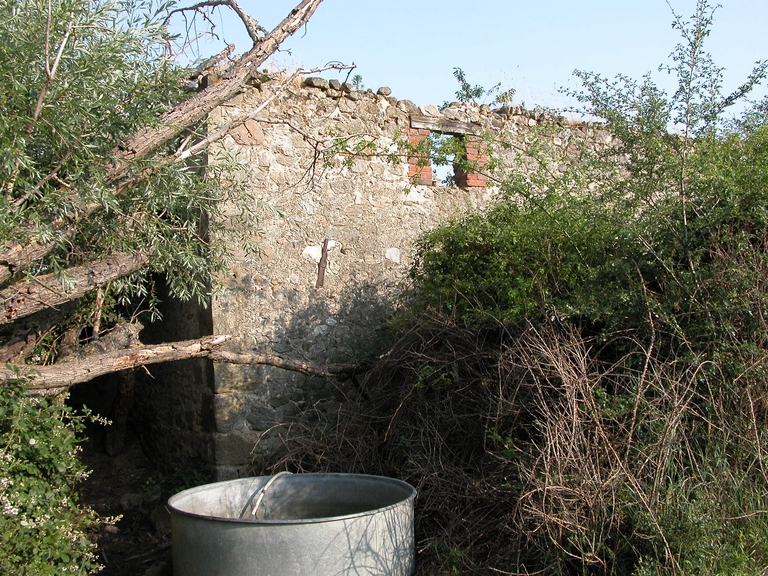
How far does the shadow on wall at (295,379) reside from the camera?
543cm

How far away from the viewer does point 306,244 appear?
234 inches

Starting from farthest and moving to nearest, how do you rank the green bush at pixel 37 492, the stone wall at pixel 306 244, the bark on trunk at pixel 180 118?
the stone wall at pixel 306 244
the bark on trunk at pixel 180 118
the green bush at pixel 37 492

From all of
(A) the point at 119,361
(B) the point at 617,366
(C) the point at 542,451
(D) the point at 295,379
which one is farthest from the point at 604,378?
(A) the point at 119,361

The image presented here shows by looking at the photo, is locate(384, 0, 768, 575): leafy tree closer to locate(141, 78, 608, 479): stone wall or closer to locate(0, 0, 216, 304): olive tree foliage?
locate(141, 78, 608, 479): stone wall

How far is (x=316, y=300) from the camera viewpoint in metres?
5.93

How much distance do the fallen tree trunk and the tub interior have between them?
903mm

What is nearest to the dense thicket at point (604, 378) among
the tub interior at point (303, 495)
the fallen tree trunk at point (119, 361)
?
the tub interior at point (303, 495)

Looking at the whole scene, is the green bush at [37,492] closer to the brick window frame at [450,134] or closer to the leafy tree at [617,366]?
the leafy tree at [617,366]

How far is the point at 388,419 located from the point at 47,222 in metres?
2.62

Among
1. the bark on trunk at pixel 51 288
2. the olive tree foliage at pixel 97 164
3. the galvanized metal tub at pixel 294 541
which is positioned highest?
the olive tree foliage at pixel 97 164

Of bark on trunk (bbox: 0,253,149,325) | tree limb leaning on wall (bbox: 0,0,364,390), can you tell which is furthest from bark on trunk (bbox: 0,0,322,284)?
bark on trunk (bbox: 0,253,149,325)

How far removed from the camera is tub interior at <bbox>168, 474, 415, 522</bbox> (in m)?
4.26

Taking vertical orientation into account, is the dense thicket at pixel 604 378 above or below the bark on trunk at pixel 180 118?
below

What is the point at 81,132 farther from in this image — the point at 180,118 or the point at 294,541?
the point at 294,541
